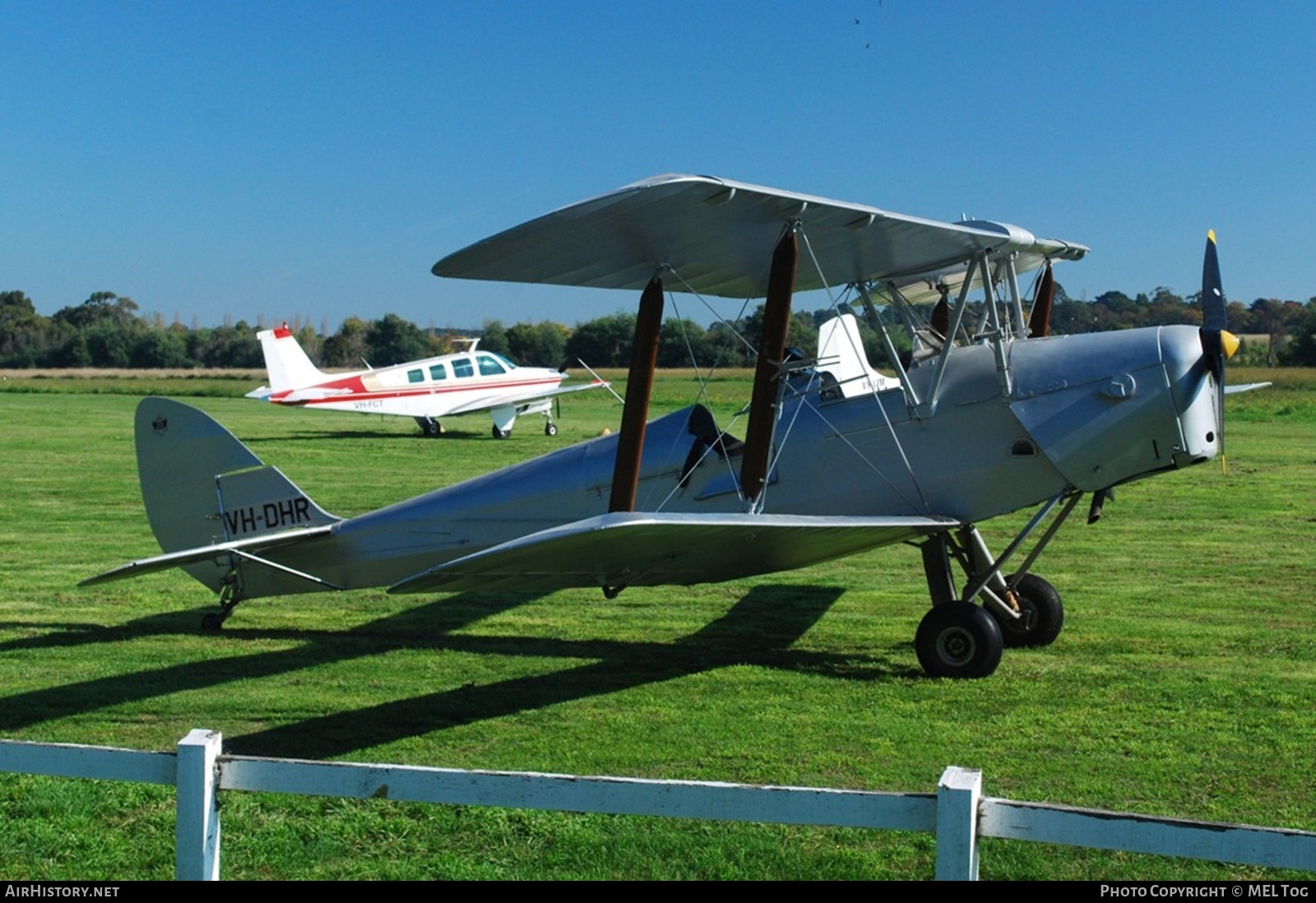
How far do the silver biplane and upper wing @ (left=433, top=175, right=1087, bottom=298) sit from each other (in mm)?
24

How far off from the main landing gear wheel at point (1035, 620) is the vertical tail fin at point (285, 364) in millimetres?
27585

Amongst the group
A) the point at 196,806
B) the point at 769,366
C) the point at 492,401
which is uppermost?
the point at 769,366

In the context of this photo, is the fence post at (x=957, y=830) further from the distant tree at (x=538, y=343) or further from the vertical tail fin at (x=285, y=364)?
the distant tree at (x=538, y=343)

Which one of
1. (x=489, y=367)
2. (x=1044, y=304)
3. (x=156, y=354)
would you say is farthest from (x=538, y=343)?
(x=1044, y=304)

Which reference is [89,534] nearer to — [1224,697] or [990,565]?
[990,565]

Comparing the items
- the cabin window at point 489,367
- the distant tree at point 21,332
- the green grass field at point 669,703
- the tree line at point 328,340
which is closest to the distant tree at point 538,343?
the tree line at point 328,340

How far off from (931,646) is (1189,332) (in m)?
2.49

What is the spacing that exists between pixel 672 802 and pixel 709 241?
16.5 ft

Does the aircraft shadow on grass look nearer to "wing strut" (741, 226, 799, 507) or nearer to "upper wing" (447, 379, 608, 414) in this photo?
"wing strut" (741, 226, 799, 507)

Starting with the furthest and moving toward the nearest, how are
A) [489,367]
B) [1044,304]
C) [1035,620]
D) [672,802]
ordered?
[489,367] < [1044,304] < [1035,620] < [672,802]

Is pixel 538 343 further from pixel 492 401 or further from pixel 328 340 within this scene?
pixel 492 401

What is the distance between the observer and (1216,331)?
7645mm

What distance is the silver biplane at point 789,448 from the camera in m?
7.33

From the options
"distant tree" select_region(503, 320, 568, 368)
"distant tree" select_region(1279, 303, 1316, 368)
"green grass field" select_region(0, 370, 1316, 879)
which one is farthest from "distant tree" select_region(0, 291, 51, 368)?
"green grass field" select_region(0, 370, 1316, 879)
